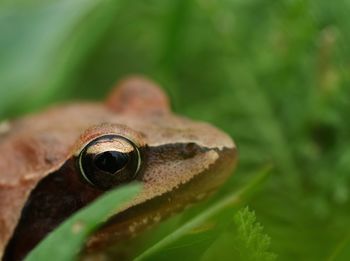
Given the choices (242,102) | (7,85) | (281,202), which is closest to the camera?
(281,202)

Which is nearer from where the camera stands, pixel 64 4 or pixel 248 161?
pixel 248 161

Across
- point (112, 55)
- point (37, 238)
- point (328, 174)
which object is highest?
point (328, 174)

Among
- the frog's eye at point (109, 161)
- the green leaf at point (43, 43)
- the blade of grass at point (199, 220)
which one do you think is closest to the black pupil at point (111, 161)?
the frog's eye at point (109, 161)

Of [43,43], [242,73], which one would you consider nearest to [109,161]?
[242,73]

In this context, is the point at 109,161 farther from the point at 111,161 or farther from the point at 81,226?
the point at 81,226

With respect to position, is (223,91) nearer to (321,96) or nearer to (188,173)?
(321,96)

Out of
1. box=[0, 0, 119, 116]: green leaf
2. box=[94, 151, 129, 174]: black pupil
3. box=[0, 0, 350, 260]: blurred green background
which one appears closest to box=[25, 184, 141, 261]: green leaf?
box=[94, 151, 129, 174]: black pupil

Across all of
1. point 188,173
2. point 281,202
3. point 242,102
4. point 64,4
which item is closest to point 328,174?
point 281,202

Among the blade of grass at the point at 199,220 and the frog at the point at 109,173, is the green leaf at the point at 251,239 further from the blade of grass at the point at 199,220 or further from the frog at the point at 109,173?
the frog at the point at 109,173
